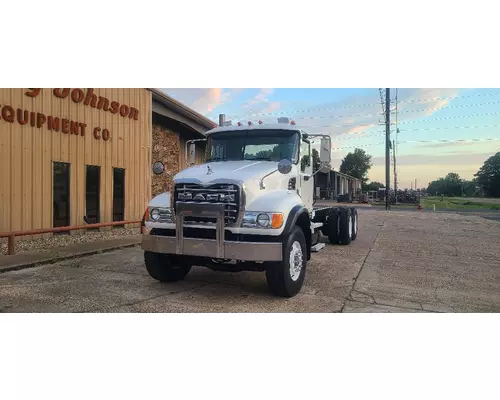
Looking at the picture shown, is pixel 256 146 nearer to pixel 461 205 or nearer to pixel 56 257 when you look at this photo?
pixel 56 257

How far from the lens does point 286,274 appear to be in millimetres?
5301

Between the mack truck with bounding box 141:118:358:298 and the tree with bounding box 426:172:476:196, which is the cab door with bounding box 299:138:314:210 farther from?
the tree with bounding box 426:172:476:196

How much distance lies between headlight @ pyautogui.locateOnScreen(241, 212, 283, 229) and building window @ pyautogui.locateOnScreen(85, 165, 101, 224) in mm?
8475

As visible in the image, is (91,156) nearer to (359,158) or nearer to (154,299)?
(154,299)

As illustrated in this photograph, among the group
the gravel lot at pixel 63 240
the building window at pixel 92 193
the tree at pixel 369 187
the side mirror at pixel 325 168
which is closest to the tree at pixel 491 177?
the tree at pixel 369 187

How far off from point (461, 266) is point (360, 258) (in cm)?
203

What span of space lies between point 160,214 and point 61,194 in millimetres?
6979

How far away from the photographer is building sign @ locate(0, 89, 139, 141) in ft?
33.0

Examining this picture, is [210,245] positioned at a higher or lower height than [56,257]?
higher

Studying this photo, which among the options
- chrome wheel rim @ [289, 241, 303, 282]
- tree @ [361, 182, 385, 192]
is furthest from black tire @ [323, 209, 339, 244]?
tree @ [361, 182, 385, 192]

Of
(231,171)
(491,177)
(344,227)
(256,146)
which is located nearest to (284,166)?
(231,171)

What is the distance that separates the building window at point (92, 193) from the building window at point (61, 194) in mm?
738

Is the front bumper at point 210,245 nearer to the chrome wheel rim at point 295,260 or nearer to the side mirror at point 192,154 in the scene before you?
the chrome wheel rim at point 295,260
